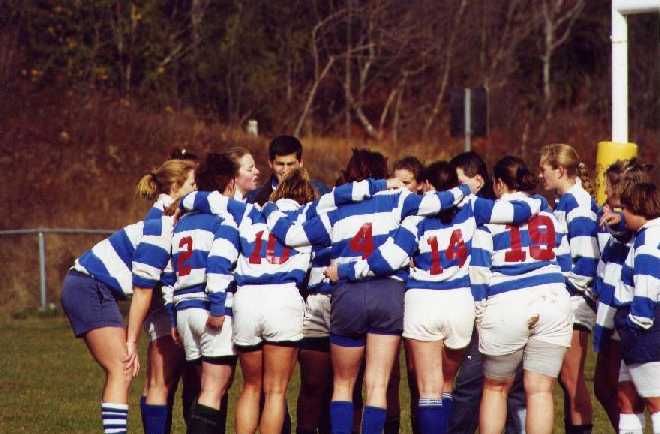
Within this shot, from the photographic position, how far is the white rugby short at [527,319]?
8.62 metres

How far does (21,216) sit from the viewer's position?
2525 cm

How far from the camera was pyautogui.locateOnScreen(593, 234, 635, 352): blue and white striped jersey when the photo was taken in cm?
871

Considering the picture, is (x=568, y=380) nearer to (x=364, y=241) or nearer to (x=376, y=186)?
(x=364, y=241)

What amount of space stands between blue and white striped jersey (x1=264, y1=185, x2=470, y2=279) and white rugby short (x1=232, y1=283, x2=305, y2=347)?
0.35 metres

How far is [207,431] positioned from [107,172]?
60.8 ft

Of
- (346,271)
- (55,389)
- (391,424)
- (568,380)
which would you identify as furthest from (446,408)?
(55,389)

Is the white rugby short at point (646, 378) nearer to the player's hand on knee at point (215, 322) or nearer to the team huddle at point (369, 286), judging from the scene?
the team huddle at point (369, 286)

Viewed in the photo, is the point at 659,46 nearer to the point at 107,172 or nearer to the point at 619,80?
the point at 107,172

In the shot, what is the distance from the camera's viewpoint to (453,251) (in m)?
8.66

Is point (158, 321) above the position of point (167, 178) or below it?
below

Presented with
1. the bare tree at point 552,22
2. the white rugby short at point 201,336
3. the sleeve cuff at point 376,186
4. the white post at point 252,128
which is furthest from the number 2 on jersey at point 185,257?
the bare tree at point 552,22

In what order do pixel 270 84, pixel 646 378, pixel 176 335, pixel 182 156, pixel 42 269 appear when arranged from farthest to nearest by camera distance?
pixel 270 84
pixel 42 269
pixel 182 156
pixel 176 335
pixel 646 378

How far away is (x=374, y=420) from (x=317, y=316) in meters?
0.92

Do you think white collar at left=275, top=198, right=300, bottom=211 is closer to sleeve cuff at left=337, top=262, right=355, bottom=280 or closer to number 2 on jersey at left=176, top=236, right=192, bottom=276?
sleeve cuff at left=337, top=262, right=355, bottom=280
